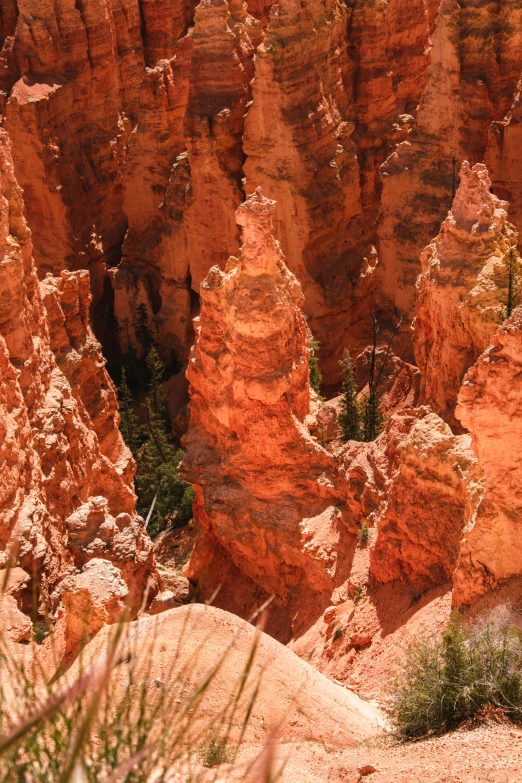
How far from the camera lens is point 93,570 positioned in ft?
38.8

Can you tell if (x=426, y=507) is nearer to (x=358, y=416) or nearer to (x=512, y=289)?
(x=512, y=289)

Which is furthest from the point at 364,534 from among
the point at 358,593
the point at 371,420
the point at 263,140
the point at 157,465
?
the point at 263,140

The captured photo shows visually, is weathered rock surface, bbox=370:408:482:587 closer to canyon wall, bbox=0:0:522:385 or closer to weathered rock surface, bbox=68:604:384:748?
weathered rock surface, bbox=68:604:384:748

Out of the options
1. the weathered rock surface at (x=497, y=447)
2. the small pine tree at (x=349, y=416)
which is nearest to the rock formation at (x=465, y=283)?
the small pine tree at (x=349, y=416)

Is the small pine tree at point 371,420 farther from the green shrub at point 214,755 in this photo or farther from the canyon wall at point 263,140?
the green shrub at point 214,755

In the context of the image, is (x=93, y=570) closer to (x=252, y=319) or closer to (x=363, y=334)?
(x=252, y=319)

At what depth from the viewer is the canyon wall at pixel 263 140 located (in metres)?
22.0

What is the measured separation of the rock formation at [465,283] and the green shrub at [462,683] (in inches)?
249

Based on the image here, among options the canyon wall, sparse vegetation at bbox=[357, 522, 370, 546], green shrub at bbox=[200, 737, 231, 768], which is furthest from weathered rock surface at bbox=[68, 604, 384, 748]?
the canyon wall

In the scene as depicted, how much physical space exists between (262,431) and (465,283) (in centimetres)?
399

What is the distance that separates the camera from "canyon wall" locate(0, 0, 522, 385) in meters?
22.0

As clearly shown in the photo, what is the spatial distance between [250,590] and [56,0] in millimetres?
20292

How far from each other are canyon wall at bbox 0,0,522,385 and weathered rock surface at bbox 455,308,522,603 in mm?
12386

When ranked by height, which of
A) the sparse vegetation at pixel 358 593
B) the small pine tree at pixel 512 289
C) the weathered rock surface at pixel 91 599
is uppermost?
the small pine tree at pixel 512 289
